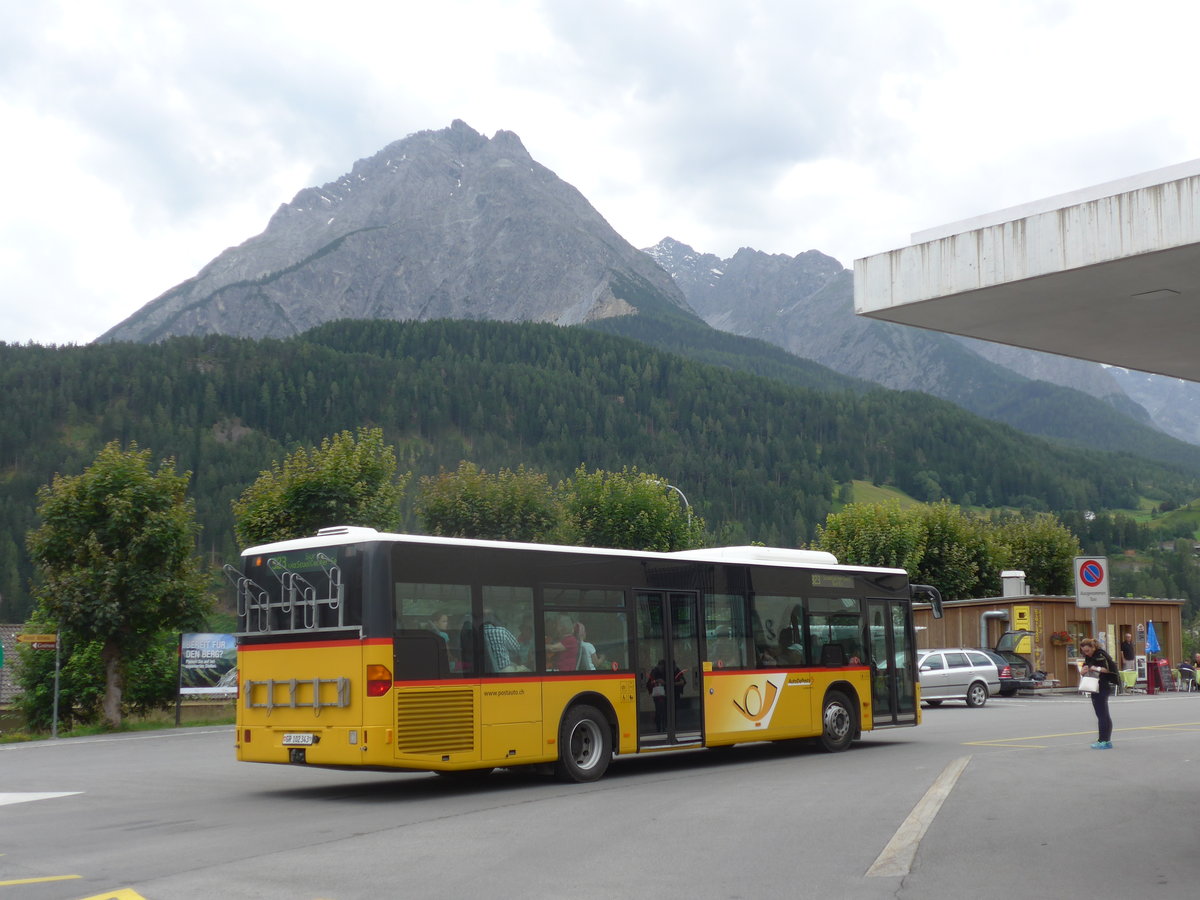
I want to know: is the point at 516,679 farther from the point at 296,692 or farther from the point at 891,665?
the point at 891,665

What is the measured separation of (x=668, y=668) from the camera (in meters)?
15.9

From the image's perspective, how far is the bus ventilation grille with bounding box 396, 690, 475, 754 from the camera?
12750 mm

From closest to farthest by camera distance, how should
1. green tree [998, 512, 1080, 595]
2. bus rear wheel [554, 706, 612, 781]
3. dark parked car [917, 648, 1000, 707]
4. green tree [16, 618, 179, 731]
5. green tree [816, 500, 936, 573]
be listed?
1. bus rear wheel [554, 706, 612, 781]
2. green tree [16, 618, 179, 731]
3. dark parked car [917, 648, 1000, 707]
4. green tree [816, 500, 936, 573]
5. green tree [998, 512, 1080, 595]

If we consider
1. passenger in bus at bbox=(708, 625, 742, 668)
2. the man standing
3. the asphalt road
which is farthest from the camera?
the man standing

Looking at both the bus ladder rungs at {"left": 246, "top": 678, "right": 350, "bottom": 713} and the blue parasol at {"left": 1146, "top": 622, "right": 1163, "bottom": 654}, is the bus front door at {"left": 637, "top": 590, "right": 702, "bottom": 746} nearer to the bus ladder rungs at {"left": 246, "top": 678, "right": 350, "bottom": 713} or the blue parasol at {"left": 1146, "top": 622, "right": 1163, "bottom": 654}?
the bus ladder rungs at {"left": 246, "top": 678, "right": 350, "bottom": 713}

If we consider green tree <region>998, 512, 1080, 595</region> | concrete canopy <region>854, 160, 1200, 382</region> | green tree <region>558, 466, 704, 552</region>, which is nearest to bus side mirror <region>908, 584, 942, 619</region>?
concrete canopy <region>854, 160, 1200, 382</region>

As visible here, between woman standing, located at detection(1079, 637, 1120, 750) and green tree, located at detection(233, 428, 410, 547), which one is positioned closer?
woman standing, located at detection(1079, 637, 1120, 750)

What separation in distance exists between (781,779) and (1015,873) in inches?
249

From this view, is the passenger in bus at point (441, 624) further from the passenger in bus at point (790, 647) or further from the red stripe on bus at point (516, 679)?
the passenger in bus at point (790, 647)

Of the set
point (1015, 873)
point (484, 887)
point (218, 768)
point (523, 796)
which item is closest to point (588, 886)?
point (484, 887)

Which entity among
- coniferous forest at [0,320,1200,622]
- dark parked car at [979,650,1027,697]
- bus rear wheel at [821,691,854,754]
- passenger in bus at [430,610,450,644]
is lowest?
dark parked car at [979,650,1027,697]

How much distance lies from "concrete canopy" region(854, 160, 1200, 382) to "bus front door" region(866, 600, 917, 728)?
30.3 feet

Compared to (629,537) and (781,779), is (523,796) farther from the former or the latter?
(629,537)

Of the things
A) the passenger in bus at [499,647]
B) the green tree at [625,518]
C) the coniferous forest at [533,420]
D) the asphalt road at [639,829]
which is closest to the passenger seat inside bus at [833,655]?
the asphalt road at [639,829]
